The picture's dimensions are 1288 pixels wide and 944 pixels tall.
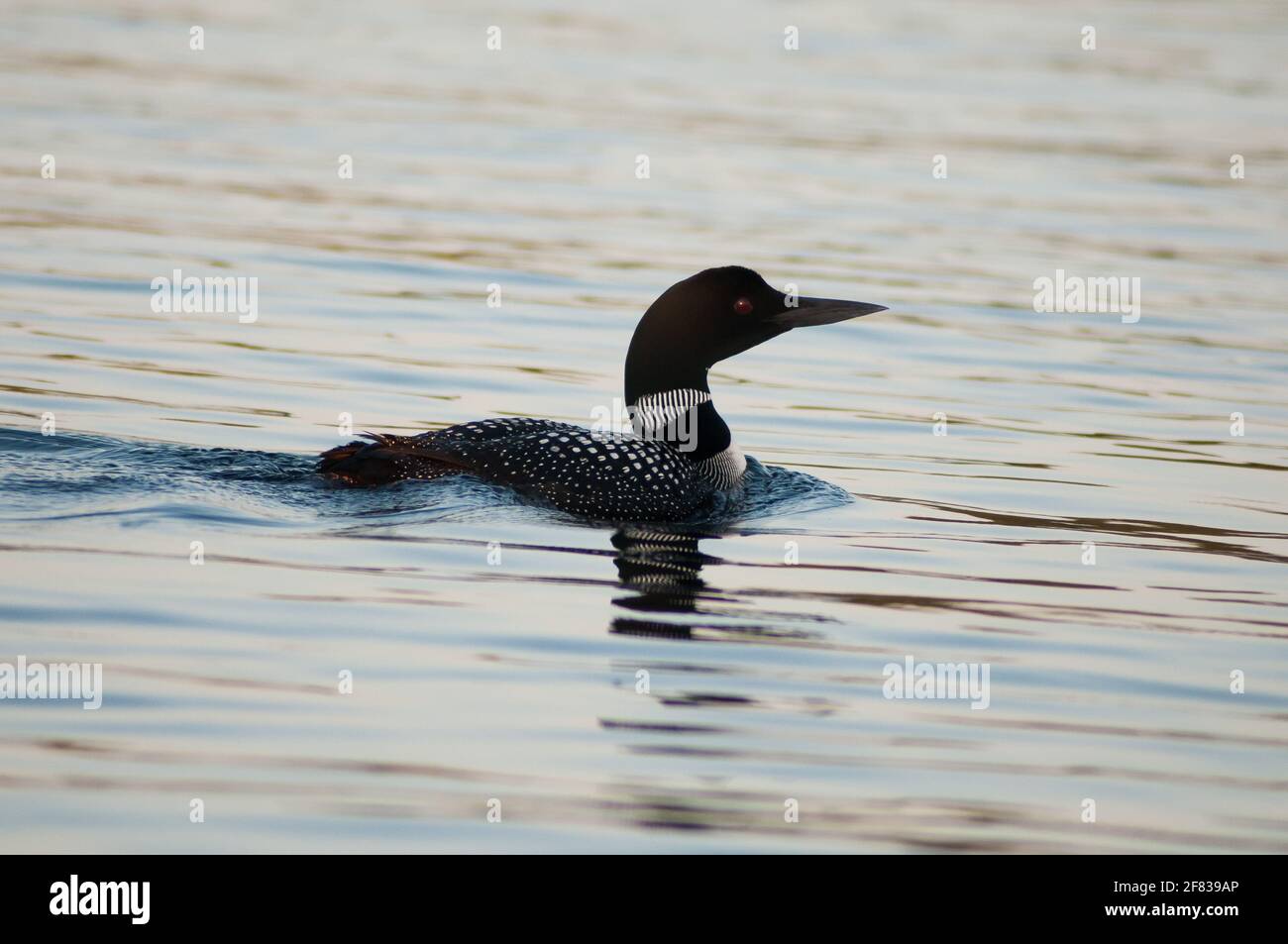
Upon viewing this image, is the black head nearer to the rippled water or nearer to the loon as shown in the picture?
the loon

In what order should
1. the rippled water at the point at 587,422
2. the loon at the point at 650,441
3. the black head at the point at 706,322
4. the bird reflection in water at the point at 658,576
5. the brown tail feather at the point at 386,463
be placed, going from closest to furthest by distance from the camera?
the rippled water at the point at 587,422
the bird reflection in water at the point at 658,576
the brown tail feather at the point at 386,463
the loon at the point at 650,441
the black head at the point at 706,322

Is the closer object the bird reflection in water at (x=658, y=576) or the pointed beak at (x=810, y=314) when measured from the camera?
the bird reflection in water at (x=658, y=576)

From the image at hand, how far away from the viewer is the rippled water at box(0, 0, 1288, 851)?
14.2ft

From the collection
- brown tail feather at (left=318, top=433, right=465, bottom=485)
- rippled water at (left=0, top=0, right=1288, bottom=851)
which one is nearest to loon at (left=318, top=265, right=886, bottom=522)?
brown tail feather at (left=318, top=433, right=465, bottom=485)

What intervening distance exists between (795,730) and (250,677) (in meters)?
1.41

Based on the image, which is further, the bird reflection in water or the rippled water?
the bird reflection in water

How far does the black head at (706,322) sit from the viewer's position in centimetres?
705

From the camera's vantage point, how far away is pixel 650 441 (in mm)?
7055

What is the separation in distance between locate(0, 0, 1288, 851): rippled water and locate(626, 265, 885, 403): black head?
2.01 feet

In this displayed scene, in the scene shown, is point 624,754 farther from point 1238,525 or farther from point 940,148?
point 940,148

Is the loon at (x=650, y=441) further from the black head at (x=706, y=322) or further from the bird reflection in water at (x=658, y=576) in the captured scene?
the bird reflection in water at (x=658, y=576)

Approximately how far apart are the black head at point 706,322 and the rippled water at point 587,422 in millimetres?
612

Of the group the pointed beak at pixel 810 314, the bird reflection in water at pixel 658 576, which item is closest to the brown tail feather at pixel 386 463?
the bird reflection in water at pixel 658 576
